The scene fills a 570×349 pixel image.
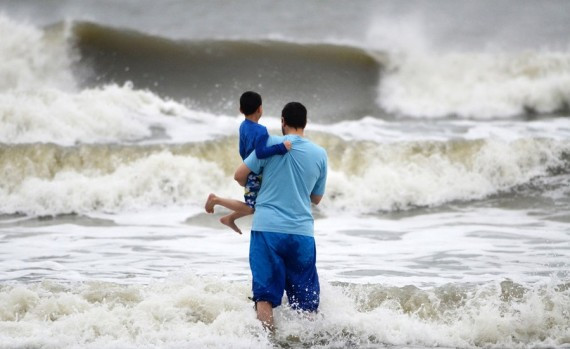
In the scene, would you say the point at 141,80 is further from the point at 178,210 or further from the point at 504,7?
the point at 504,7

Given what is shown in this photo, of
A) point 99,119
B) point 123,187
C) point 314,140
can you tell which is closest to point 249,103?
point 123,187

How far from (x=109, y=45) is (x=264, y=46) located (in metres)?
3.66

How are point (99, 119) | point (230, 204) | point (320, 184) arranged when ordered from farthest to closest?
1. point (99, 119)
2. point (320, 184)
3. point (230, 204)

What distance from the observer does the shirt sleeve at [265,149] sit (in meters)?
4.53

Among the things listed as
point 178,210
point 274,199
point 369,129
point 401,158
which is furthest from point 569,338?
point 369,129

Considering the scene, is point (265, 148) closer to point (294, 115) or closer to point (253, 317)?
point (294, 115)

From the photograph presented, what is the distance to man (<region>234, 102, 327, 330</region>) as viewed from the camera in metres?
4.56

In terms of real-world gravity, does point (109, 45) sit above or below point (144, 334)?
above

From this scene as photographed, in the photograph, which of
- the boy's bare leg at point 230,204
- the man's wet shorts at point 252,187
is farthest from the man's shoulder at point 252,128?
the boy's bare leg at point 230,204

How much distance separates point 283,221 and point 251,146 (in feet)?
1.44

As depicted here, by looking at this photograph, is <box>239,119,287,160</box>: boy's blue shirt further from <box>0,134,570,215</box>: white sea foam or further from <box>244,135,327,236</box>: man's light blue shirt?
<box>0,134,570,215</box>: white sea foam

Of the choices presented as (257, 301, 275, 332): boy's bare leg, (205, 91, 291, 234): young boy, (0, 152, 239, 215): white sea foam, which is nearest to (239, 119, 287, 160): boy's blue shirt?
(205, 91, 291, 234): young boy

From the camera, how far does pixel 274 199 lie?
4.57 m

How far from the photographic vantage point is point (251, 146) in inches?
181
